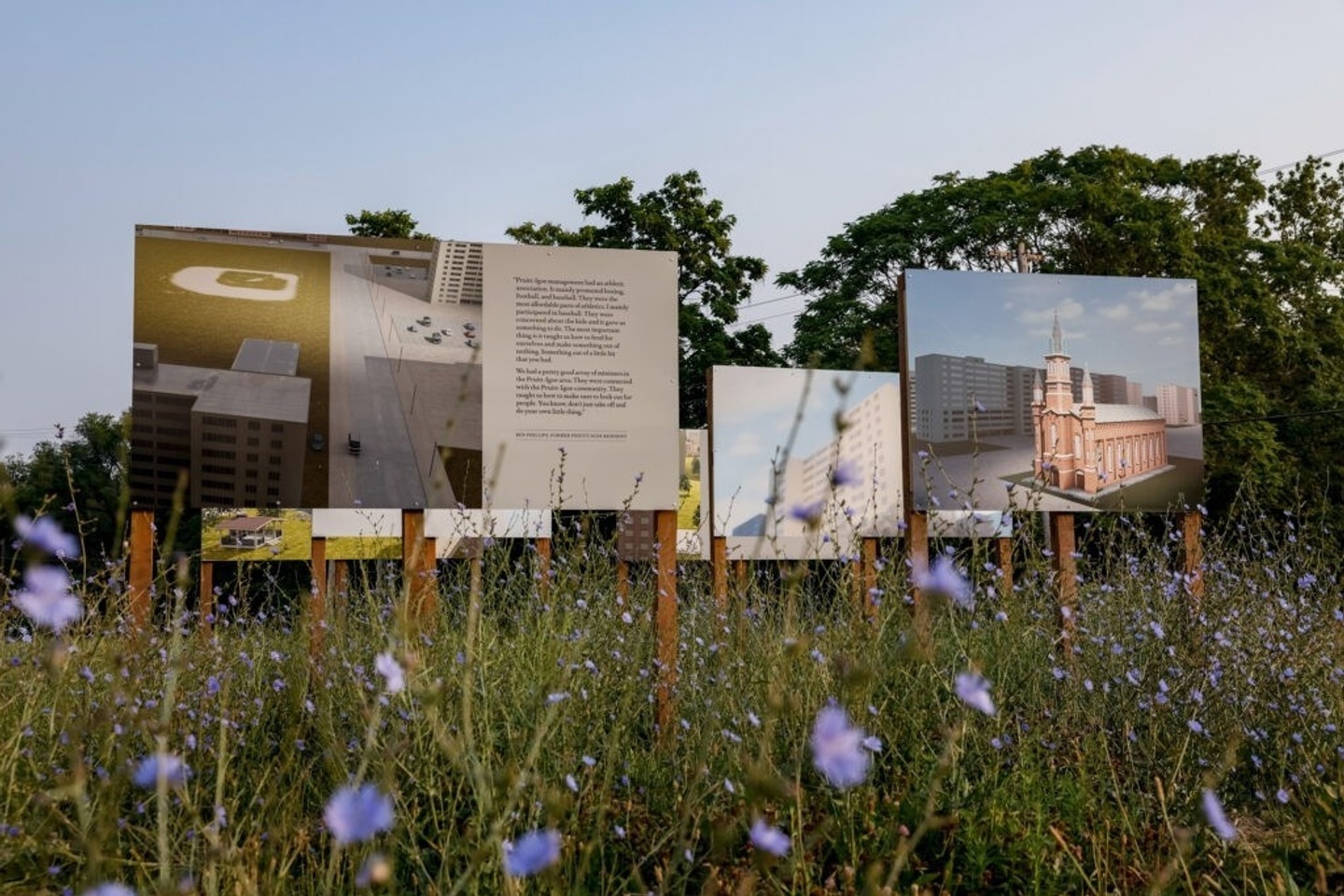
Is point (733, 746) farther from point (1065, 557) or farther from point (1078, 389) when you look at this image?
point (1078, 389)

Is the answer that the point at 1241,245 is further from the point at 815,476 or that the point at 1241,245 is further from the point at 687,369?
the point at 815,476

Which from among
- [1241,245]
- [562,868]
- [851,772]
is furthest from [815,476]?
[1241,245]

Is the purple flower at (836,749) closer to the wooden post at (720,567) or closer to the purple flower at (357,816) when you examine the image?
the purple flower at (357,816)

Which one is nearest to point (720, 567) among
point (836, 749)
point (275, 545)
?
point (275, 545)

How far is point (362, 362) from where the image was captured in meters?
6.29

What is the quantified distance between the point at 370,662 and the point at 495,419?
1792mm

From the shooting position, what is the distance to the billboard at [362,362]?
19.0ft

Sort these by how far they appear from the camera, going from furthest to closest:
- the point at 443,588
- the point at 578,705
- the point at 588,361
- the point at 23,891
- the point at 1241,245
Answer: the point at 1241,245 < the point at 443,588 < the point at 588,361 < the point at 578,705 < the point at 23,891

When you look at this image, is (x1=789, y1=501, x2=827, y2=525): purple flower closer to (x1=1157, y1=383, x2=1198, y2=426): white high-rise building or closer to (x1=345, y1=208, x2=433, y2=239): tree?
(x1=1157, y1=383, x2=1198, y2=426): white high-rise building

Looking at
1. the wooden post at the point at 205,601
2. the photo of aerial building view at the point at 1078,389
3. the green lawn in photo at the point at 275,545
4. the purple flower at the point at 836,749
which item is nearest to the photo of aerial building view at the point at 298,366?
the wooden post at the point at 205,601

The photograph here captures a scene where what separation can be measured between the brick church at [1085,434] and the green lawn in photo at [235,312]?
521 centimetres

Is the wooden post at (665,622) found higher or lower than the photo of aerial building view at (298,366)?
lower

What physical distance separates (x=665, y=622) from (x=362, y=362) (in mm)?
2423

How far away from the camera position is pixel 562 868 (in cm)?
286
